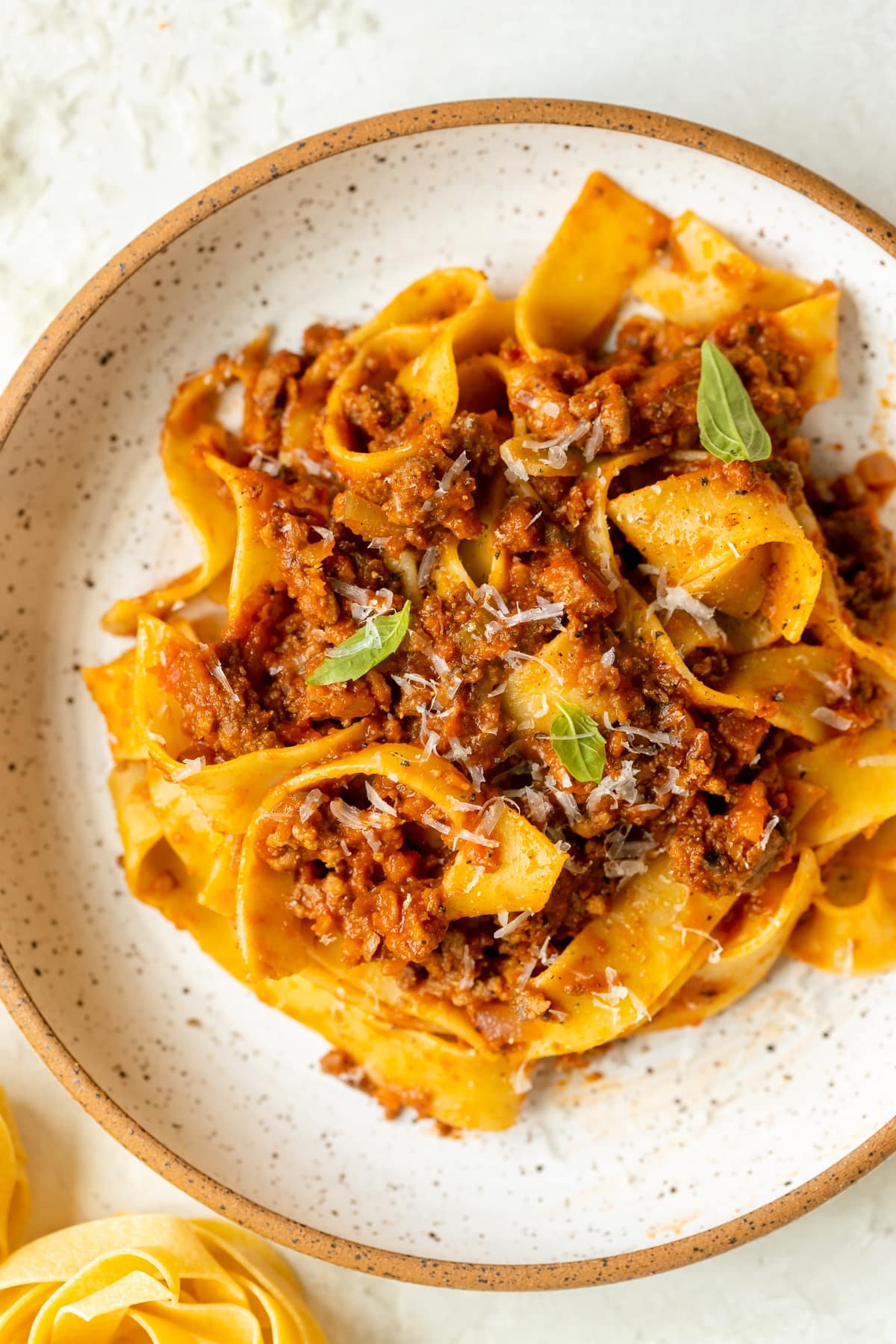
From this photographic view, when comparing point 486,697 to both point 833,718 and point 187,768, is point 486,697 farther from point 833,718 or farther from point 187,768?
point 833,718

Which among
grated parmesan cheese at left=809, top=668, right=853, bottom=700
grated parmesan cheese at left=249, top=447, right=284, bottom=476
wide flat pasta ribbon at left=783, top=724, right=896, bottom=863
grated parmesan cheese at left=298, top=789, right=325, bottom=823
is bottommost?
wide flat pasta ribbon at left=783, top=724, right=896, bottom=863

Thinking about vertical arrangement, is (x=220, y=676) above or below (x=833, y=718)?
above

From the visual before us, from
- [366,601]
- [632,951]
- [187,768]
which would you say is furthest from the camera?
[632,951]

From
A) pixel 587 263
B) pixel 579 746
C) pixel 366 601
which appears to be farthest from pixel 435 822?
pixel 587 263

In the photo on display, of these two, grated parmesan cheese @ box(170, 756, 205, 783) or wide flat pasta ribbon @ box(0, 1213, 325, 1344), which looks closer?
grated parmesan cheese @ box(170, 756, 205, 783)

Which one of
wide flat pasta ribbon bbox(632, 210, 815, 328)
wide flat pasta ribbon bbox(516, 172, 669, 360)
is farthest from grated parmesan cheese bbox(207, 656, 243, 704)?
wide flat pasta ribbon bbox(632, 210, 815, 328)

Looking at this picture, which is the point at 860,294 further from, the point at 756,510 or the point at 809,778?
the point at 809,778

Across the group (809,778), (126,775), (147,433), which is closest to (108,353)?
(147,433)

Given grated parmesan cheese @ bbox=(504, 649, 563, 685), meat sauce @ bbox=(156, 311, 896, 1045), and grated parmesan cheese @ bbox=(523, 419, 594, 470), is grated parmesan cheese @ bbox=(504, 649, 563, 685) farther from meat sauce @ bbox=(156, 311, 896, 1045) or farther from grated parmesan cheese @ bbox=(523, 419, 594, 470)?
grated parmesan cheese @ bbox=(523, 419, 594, 470)
